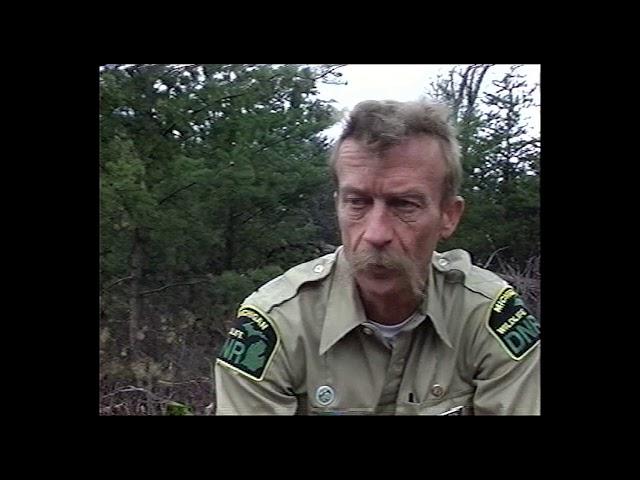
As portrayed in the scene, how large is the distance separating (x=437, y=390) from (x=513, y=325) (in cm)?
32

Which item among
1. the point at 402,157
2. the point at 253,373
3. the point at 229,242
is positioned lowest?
the point at 253,373

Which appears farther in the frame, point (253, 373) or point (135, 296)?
point (135, 296)

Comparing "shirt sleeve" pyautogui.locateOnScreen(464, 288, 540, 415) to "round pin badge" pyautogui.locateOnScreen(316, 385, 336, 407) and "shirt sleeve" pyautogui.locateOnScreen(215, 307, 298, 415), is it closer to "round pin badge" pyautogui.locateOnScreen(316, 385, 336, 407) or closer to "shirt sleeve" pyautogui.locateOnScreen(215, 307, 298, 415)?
"round pin badge" pyautogui.locateOnScreen(316, 385, 336, 407)

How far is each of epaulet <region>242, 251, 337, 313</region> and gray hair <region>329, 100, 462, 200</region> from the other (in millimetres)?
272

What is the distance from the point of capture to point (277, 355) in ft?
7.91

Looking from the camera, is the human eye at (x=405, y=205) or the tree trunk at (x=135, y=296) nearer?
the human eye at (x=405, y=205)

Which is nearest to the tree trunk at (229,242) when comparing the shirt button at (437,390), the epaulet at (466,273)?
the epaulet at (466,273)

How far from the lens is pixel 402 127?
2.39 metres

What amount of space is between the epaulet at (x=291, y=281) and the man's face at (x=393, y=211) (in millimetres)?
87

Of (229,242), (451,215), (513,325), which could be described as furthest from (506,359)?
(229,242)

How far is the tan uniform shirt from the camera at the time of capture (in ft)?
7.93

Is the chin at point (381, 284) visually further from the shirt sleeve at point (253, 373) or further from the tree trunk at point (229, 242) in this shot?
the tree trunk at point (229, 242)

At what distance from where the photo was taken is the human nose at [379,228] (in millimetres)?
2377

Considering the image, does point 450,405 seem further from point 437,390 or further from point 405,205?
point 405,205
